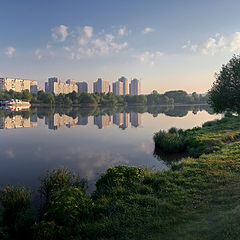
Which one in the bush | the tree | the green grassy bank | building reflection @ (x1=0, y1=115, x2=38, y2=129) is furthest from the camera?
building reflection @ (x1=0, y1=115, x2=38, y2=129)

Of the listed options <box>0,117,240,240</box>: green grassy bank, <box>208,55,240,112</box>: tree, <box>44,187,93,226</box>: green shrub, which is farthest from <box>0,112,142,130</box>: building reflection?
<box>44,187,93,226</box>: green shrub

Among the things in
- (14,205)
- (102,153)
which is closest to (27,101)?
(102,153)

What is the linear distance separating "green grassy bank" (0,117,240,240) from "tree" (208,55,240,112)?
18.2 metres

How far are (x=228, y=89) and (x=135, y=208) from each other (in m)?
25.0

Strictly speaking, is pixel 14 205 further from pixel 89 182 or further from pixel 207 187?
pixel 207 187

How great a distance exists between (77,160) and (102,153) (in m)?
3.19

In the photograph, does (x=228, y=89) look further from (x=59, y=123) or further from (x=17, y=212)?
(x=59, y=123)

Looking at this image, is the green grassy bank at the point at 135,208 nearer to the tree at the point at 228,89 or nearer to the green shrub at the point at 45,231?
the green shrub at the point at 45,231

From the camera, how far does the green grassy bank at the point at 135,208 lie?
6.11 meters

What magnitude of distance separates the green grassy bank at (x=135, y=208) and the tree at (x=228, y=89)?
18232mm

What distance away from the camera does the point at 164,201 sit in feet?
26.1

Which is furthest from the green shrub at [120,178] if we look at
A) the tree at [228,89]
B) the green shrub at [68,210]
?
the tree at [228,89]

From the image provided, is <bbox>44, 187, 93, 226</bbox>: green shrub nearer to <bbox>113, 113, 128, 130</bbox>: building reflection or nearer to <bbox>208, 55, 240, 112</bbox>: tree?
<bbox>208, 55, 240, 112</bbox>: tree

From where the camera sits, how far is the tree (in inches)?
1051
